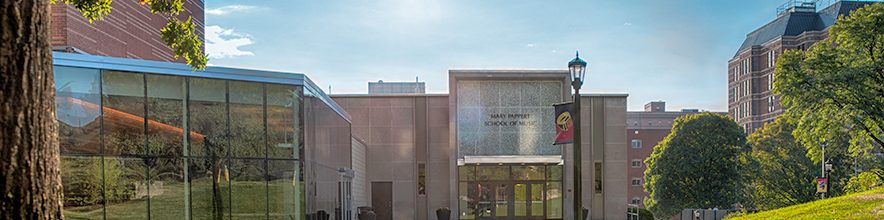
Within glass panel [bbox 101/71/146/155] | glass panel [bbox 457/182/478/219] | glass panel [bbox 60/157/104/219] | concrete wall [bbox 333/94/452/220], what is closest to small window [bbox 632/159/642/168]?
glass panel [bbox 457/182/478/219]

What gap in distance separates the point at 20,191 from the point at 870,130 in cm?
2759

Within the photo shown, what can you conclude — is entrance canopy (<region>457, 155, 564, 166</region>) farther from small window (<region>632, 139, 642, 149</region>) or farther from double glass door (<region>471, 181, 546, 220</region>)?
small window (<region>632, 139, 642, 149</region>)

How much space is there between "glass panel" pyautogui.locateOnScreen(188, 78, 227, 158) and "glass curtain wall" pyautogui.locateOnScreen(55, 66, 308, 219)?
0.06ft

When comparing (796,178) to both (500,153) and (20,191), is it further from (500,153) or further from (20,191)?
(20,191)

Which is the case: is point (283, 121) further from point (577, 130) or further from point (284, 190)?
point (577, 130)

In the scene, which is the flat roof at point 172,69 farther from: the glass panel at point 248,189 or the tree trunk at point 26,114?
the tree trunk at point 26,114

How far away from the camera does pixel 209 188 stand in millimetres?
12820

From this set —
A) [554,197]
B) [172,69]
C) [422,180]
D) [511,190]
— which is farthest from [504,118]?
[172,69]

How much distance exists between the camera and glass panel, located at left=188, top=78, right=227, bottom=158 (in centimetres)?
1277

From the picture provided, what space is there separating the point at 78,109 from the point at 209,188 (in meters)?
2.77

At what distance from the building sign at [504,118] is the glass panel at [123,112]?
15669mm

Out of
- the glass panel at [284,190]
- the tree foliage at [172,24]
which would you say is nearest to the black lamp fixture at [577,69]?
the tree foliage at [172,24]

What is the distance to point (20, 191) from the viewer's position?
264 centimetres

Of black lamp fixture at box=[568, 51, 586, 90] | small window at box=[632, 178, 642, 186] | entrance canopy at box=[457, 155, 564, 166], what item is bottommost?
small window at box=[632, 178, 642, 186]
